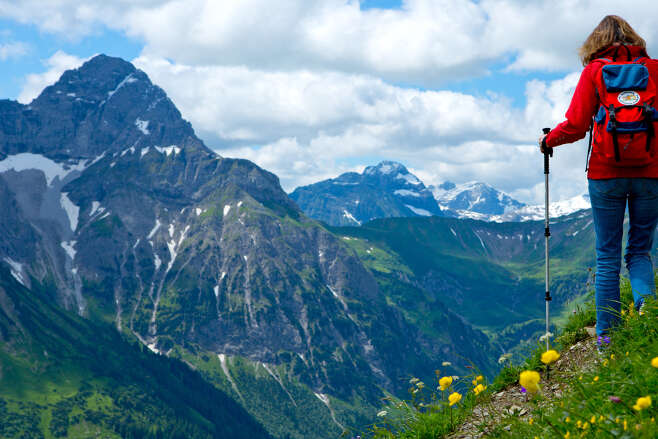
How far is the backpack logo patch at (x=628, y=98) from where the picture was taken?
786cm

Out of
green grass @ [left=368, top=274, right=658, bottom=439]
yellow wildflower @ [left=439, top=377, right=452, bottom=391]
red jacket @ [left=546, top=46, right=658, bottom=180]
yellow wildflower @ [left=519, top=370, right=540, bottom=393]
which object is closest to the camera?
yellow wildflower @ [left=519, top=370, right=540, bottom=393]

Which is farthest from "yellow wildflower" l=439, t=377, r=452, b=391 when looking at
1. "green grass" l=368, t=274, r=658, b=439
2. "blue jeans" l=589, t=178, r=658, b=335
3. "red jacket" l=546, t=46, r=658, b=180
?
"red jacket" l=546, t=46, r=658, b=180

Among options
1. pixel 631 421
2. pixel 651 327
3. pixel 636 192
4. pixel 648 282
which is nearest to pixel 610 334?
pixel 651 327

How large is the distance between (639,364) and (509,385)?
Result: 4.58 meters

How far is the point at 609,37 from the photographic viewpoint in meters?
8.62

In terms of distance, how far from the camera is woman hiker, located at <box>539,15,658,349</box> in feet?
25.7

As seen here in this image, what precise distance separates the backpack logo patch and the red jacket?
424 mm

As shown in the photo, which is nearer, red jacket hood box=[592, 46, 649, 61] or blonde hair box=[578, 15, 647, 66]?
red jacket hood box=[592, 46, 649, 61]

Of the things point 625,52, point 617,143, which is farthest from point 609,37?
point 617,143

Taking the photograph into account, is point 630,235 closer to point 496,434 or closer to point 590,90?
point 590,90

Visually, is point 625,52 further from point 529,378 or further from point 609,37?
point 529,378

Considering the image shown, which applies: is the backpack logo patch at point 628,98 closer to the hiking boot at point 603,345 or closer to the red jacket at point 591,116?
the red jacket at point 591,116

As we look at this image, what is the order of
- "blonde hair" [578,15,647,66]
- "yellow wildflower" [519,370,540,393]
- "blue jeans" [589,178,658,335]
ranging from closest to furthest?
"yellow wildflower" [519,370,540,393] → "blue jeans" [589,178,658,335] → "blonde hair" [578,15,647,66]

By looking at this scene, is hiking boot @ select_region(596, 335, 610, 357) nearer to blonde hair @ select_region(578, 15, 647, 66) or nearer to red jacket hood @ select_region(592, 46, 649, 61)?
red jacket hood @ select_region(592, 46, 649, 61)
